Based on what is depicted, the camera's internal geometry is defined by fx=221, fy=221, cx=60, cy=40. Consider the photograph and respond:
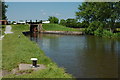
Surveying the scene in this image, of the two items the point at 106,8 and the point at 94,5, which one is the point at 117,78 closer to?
the point at 106,8

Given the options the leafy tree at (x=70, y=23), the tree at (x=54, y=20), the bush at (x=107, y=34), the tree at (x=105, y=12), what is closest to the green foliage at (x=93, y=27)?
the tree at (x=105, y=12)

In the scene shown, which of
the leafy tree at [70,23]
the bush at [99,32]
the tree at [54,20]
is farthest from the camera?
the tree at [54,20]

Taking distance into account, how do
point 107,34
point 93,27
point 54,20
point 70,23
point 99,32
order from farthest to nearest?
point 54,20, point 70,23, point 93,27, point 99,32, point 107,34

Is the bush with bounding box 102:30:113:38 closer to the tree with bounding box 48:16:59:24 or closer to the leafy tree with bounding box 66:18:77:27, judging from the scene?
the leafy tree with bounding box 66:18:77:27

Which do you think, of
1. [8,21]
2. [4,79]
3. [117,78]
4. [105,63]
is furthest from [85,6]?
[4,79]

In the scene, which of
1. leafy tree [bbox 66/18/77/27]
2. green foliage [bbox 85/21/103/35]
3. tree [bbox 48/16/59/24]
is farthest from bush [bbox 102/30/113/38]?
tree [bbox 48/16/59/24]

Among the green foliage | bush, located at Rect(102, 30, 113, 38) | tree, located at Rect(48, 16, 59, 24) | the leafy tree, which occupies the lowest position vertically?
bush, located at Rect(102, 30, 113, 38)

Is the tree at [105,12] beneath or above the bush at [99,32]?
above

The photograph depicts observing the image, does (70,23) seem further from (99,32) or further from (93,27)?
(99,32)

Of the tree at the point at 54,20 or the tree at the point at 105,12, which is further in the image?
the tree at the point at 54,20

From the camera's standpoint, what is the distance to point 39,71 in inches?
439

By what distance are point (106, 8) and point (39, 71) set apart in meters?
37.2

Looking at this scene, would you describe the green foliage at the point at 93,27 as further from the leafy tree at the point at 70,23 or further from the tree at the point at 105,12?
the leafy tree at the point at 70,23

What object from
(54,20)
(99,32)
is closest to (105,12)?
(99,32)
